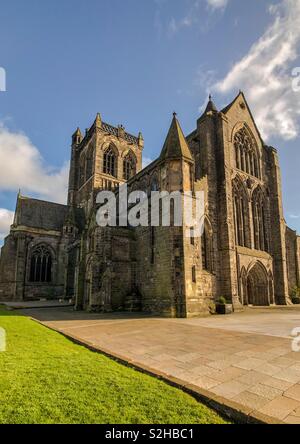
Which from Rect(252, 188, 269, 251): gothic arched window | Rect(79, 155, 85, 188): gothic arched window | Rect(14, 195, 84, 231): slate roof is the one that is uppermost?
Rect(79, 155, 85, 188): gothic arched window

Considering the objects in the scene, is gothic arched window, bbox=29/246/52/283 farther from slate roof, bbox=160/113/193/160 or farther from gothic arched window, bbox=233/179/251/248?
gothic arched window, bbox=233/179/251/248

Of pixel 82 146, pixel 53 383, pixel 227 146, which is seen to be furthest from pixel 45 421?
pixel 82 146

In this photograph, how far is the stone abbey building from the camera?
57.8ft

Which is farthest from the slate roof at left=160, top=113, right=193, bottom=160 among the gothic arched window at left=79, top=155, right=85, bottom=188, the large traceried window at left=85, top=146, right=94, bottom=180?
the gothic arched window at left=79, top=155, right=85, bottom=188

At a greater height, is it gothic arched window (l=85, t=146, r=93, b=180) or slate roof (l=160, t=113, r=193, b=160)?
gothic arched window (l=85, t=146, r=93, b=180)

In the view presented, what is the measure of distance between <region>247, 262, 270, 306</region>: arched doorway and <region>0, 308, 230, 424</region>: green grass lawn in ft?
68.0

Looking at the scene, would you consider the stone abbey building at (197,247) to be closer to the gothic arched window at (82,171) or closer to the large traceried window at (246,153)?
the large traceried window at (246,153)

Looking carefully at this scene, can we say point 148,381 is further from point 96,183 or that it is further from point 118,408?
point 96,183

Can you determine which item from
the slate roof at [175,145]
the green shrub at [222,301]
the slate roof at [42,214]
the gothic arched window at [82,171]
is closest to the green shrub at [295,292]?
the green shrub at [222,301]

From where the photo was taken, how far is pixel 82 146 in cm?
4956

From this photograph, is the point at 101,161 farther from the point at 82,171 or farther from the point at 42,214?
the point at 42,214

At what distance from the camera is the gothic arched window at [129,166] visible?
→ 47247 millimetres

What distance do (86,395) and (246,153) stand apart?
2707cm

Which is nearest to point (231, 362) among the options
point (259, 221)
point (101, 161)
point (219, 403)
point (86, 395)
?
point (219, 403)
